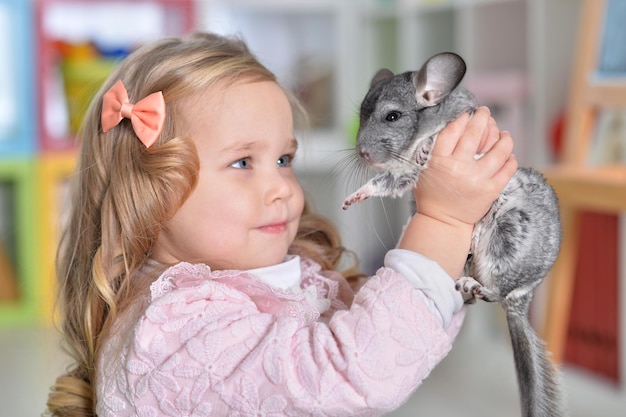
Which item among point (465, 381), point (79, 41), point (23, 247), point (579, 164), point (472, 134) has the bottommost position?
point (465, 381)

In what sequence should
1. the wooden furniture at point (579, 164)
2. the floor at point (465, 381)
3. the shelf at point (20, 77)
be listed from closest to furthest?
the wooden furniture at point (579, 164) < the floor at point (465, 381) < the shelf at point (20, 77)

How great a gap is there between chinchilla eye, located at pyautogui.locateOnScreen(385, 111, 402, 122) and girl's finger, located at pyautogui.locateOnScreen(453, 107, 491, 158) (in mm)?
62

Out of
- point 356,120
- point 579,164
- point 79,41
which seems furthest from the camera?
point 79,41

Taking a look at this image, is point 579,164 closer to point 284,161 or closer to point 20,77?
point 284,161

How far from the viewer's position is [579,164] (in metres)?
2.42

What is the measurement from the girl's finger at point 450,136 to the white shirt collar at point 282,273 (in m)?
0.31

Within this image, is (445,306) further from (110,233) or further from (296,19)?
(296,19)

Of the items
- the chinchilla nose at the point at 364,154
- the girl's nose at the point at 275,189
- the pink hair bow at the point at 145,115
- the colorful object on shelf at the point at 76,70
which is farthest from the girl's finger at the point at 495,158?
the colorful object on shelf at the point at 76,70

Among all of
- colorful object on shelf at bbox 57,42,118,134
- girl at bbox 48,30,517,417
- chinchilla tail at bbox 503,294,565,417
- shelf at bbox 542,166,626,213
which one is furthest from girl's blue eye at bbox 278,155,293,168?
colorful object on shelf at bbox 57,42,118,134

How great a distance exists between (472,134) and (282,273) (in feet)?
1.14

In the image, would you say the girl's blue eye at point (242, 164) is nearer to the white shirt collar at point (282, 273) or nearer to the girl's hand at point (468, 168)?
the white shirt collar at point (282, 273)

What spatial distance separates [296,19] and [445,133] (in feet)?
10.4

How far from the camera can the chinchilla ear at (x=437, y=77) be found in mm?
729

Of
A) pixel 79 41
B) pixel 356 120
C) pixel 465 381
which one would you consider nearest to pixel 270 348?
pixel 465 381
